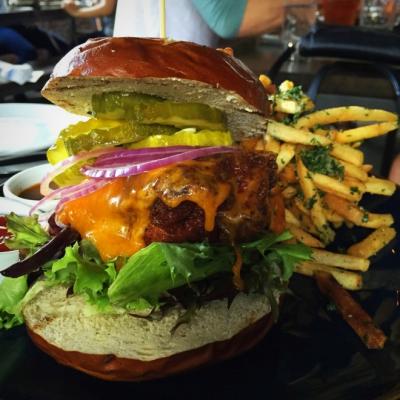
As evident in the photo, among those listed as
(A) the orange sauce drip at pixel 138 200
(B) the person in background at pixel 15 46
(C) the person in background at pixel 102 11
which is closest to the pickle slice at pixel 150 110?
(A) the orange sauce drip at pixel 138 200

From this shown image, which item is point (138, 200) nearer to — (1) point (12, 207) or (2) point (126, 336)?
(2) point (126, 336)

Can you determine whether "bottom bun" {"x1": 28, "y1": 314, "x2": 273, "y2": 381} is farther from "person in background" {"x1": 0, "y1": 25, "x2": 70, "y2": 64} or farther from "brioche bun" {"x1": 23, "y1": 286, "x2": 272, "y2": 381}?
"person in background" {"x1": 0, "y1": 25, "x2": 70, "y2": 64}

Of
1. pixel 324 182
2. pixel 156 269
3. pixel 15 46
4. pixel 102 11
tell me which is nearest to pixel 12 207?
pixel 156 269

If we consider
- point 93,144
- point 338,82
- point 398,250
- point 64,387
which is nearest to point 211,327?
point 64,387

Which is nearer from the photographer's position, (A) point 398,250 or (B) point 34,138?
(A) point 398,250

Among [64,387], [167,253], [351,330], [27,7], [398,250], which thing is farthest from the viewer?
[27,7]

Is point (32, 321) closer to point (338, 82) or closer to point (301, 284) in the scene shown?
point (301, 284)

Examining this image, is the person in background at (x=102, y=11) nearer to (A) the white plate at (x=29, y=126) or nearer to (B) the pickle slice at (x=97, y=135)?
(A) the white plate at (x=29, y=126)
